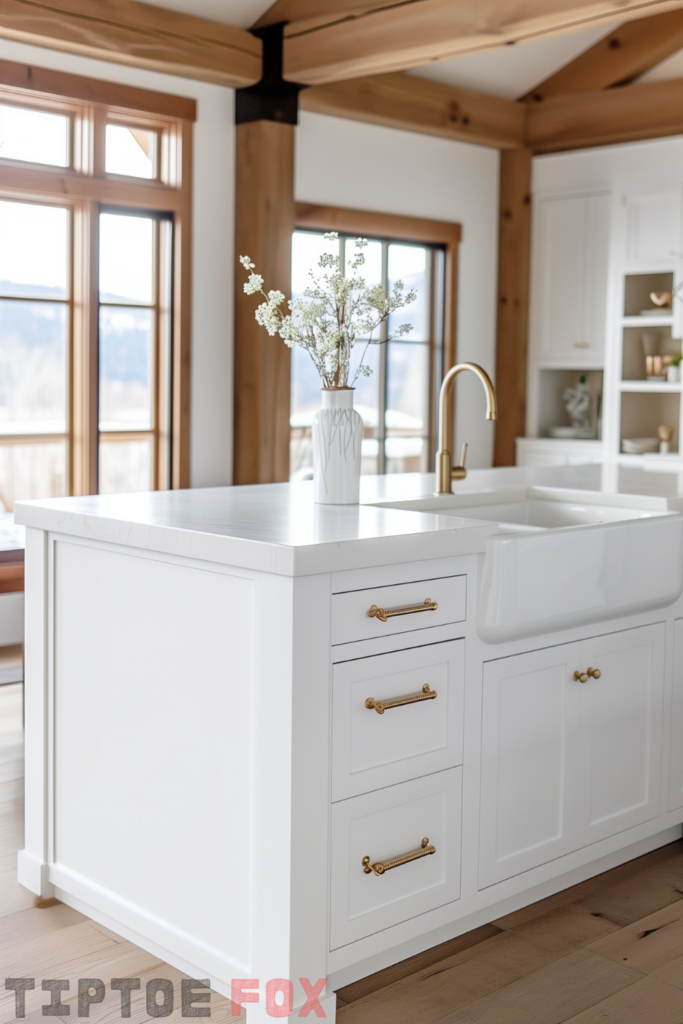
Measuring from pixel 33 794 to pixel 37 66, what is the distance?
118 inches

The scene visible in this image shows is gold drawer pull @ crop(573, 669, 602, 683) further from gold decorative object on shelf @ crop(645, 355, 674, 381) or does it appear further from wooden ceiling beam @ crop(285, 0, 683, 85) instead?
gold decorative object on shelf @ crop(645, 355, 674, 381)

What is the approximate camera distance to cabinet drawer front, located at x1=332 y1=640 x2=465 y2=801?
5.87 ft

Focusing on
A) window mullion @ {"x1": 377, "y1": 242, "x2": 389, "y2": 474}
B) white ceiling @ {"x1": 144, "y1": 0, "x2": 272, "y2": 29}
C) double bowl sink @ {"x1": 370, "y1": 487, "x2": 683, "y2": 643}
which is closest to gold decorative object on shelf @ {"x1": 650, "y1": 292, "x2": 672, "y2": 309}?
window mullion @ {"x1": 377, "y1": 242, "x2": 389, "y2": 474}

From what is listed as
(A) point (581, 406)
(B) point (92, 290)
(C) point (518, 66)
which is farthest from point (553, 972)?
(C) point (518, 66)

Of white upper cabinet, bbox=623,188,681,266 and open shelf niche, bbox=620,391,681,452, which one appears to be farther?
open shelf niche, bbox=620,391,681,452

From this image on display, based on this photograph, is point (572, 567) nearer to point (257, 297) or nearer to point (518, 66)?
point (257, 297)

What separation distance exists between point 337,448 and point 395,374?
349 centimetres

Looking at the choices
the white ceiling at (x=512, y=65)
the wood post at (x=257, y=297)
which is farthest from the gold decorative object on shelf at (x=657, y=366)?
the wood post at (x=257, y=297)

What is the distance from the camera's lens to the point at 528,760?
2172 millimetres

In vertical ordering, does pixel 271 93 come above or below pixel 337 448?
above

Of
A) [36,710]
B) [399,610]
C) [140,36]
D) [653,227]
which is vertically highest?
[140,36]

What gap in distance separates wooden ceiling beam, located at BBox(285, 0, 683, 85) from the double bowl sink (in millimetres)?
1944

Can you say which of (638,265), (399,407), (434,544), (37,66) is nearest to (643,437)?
(638,265)

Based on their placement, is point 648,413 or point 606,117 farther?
point 648,413
